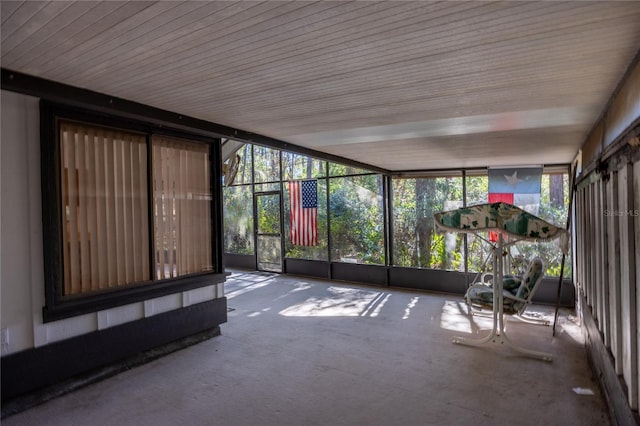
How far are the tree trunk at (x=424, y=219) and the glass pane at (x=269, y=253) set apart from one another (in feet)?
11.7

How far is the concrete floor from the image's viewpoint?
9.31ft

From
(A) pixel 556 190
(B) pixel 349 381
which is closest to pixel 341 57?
(B) pixel 349 381

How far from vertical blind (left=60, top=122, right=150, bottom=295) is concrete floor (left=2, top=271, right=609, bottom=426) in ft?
3.22

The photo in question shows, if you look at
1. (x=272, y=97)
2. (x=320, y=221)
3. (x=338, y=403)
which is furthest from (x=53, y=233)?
(x=320, y=221)

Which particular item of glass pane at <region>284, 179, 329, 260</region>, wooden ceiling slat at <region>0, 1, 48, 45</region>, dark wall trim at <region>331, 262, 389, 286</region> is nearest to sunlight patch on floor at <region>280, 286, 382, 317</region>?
dark wall trim at <region>331, 262, 389, 286</region>

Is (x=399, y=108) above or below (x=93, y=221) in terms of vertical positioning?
above

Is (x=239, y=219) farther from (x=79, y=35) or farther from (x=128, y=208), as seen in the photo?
(x=79, y=35)

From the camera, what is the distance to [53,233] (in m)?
3.07

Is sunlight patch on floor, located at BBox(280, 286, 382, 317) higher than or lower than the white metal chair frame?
lower

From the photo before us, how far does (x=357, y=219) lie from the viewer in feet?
27.9

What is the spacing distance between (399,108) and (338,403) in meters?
2.51

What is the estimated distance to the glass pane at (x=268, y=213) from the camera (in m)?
9.72

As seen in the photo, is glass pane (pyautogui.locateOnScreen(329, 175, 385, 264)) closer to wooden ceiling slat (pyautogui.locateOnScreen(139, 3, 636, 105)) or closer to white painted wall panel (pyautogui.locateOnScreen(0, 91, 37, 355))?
wooden ceiling slat (pyautogui.locateOnScreen(139, 3, 636, 105))

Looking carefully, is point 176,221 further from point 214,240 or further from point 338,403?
point 338,403
